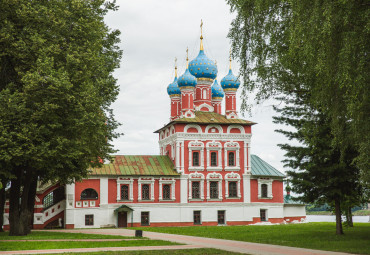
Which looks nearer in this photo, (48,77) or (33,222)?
(48,77)

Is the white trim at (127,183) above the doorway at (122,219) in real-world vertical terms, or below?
above

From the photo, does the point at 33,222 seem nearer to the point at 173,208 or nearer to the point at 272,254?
the point at 173,208

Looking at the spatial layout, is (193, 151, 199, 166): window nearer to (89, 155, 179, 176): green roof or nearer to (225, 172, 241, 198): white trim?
(89, 155, 179, 176): green roof

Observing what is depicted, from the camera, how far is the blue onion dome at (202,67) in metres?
44.6

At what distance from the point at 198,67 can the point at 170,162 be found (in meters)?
9.62

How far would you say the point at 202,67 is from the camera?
146 ft

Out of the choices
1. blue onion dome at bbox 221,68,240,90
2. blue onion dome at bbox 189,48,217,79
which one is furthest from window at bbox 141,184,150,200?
blue onion dome at bbox 221,68,240,90

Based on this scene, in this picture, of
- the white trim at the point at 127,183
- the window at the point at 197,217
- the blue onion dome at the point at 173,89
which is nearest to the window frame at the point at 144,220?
the white trim at the point at 127,183

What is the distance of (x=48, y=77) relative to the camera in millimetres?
19969

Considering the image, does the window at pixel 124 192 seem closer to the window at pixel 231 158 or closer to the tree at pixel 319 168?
the window at pixel 231 158

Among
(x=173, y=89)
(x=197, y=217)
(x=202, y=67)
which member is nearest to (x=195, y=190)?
(x=197, y=217)

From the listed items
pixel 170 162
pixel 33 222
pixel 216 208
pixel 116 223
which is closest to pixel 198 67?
pixel 170 162

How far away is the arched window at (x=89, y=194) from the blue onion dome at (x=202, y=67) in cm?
1484

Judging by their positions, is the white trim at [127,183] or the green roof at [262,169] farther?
the green roof at [262,169]
